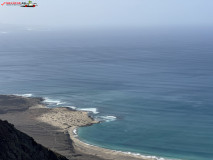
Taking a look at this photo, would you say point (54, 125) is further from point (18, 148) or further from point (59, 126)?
point (18, 148)

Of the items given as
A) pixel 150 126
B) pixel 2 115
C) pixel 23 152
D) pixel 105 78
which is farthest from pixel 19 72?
pixel 23 152

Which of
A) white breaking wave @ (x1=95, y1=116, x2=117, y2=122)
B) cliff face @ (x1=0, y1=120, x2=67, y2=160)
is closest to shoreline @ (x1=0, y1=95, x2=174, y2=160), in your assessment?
white breaking wave @ (x1=95, y1=116, x2=117, y2=122)

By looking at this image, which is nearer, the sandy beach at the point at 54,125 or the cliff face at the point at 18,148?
the cliff face at the point at 18,148

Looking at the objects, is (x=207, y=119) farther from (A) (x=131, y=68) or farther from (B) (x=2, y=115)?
(A) (x=131, y=68)

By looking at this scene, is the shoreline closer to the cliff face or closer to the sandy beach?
the sandy beach

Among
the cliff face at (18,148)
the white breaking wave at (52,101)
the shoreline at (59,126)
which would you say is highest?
the cliff face at (18,148)

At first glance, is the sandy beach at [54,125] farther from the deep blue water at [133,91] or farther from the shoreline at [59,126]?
the deep blue water at [133,91]

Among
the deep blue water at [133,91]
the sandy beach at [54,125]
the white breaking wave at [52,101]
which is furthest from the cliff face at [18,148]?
the white breaking wave at [52,101]

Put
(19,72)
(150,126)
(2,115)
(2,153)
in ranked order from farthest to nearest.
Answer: (19,72) → (2,115) → (150,126) → (2,153)
